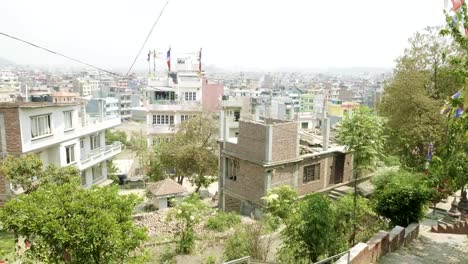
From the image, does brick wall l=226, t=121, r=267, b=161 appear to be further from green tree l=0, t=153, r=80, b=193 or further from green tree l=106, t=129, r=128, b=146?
green tree l=106, t=129, r=128, b=146

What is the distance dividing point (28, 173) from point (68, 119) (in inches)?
262

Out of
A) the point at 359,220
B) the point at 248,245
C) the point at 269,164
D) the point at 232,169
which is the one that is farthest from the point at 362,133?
the point at 232,169

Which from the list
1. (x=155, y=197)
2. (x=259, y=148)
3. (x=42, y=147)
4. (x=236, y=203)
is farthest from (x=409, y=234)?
(x=42, y=147)

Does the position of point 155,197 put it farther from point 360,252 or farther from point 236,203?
point 360,252

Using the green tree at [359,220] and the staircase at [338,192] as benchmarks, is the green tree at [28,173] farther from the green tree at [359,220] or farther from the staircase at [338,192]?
the staircase at [338,192]

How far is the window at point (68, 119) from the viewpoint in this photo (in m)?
22.1

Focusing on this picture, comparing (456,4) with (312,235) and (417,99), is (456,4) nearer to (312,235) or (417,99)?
(312,235)

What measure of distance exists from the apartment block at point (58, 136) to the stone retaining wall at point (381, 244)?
17.0m

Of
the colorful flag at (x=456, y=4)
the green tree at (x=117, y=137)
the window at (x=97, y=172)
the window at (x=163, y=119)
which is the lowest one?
the green tree at (x=117, y=137)

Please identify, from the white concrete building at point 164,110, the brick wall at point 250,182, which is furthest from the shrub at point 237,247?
the white concrete building at point 164,110

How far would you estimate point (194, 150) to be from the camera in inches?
1008

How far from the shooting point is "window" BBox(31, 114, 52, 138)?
1948 cm

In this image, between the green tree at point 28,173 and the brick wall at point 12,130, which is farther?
the brick wall at point 12,130

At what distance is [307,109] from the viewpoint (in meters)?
97.1
